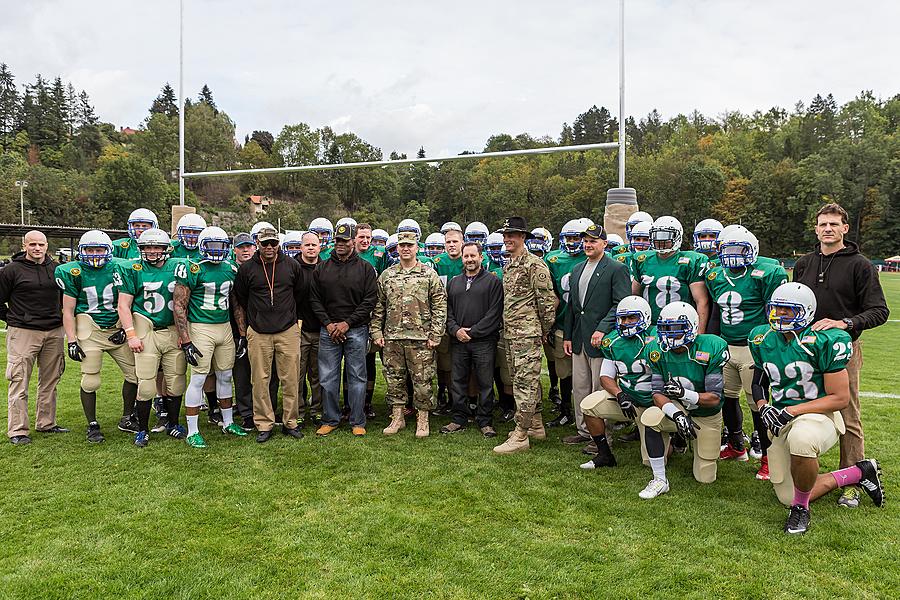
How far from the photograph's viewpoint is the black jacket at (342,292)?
6.31 metres

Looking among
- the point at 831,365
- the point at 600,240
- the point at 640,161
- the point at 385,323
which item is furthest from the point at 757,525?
the point at 640,161

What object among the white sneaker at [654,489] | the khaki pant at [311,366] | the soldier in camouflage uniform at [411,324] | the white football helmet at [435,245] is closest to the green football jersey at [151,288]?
the khaki pant at [311,366]

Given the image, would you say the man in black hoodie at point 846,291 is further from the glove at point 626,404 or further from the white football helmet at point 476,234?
the white football helmet at point 476,234

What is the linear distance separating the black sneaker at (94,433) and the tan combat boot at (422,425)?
3.22 metres

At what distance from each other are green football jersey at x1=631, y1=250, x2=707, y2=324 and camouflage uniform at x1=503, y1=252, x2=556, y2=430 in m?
0.92

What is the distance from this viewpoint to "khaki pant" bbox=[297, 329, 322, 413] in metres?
6.64

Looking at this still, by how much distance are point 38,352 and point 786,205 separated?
208 ft

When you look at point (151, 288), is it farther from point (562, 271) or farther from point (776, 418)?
point (776, 418)

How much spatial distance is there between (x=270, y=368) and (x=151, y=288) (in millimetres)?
1410

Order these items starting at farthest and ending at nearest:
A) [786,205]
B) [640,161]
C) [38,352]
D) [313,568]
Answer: [640,161] → [786,205] → [38,352] → [313,568]

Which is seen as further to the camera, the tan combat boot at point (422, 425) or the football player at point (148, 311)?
the tan combat boot at point (422, 425)

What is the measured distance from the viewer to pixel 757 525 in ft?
13.7

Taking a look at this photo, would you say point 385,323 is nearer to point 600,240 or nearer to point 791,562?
point 600,240

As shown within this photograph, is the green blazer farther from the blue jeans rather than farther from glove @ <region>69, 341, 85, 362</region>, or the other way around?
glove @ <region>69, 341, 85, 362</region>
